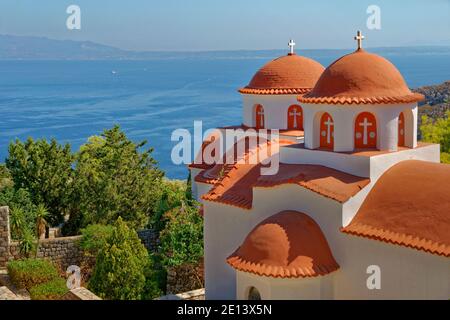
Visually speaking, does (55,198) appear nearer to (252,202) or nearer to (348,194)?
(252,202)

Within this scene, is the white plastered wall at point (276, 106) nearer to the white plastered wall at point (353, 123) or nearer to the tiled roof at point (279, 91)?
the tiled roof at point (279, 91)

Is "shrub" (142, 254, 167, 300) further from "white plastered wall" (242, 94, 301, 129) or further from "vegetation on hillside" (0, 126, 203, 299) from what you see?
"white plastered wall" (242, 94, 301, 129)

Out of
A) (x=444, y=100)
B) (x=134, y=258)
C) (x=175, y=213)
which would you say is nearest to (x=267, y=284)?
(x=134, y=258)

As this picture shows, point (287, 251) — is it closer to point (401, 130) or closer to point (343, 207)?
point (343, 207)

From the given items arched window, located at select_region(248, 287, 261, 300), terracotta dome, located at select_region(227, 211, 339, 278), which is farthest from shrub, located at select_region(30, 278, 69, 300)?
terracotta dome, located at select_region(227, 211, 339, 278)

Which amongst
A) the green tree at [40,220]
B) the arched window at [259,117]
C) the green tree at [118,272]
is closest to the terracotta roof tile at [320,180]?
the green tree at [118,272]

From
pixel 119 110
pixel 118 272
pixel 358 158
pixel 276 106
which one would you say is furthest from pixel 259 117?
pixel 119 110
